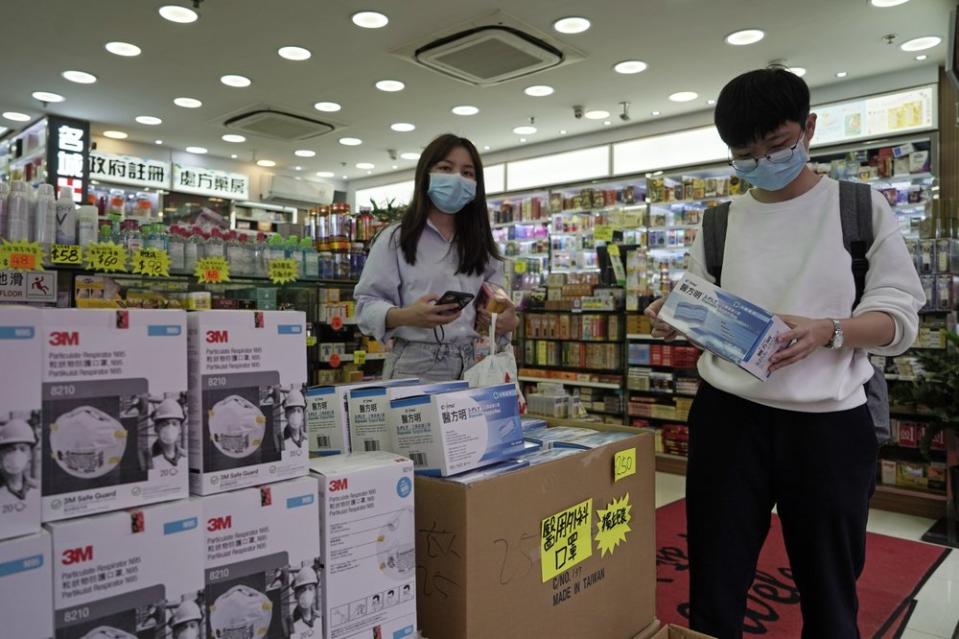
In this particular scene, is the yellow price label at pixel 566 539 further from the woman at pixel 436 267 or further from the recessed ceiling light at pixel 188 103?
the recessed ceiling light at pixel 188 103

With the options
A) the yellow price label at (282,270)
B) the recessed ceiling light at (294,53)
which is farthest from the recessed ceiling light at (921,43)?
the yellow price label at (282,270)

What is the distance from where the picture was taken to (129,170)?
9547 mm

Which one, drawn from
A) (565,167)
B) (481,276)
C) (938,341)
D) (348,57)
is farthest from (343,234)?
(565,167)

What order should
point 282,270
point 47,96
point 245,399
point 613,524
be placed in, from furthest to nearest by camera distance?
point 47,96 < point 282,270 < point 613,524 < point 245,399

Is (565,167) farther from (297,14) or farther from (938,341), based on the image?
(938,341)

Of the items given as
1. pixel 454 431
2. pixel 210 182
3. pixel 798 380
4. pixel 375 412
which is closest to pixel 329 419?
pixel 375 412

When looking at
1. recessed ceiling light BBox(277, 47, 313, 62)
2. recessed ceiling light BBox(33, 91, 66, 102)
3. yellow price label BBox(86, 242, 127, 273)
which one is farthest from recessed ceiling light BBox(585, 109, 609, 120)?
yellow price label BBox(86, 242, 127, 273)

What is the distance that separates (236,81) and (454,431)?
677 centimetres

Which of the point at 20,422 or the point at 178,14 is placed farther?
the point at 178,14

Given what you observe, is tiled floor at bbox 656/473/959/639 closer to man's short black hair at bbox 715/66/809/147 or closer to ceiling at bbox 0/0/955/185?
man's short black hair at bbox 715/66/809/147

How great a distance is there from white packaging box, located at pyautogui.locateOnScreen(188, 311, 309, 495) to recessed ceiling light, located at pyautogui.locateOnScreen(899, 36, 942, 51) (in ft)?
22.0

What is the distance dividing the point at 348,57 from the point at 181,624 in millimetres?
6058

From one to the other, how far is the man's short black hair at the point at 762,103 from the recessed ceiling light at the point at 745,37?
195 inches

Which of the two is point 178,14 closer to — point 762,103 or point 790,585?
point 762,103
